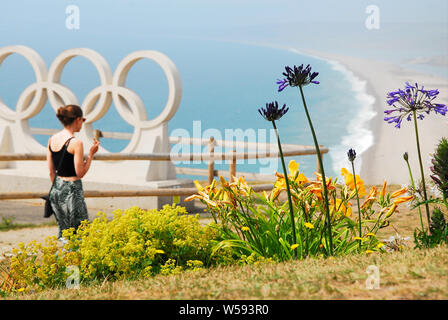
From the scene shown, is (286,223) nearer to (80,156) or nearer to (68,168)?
(80,156)

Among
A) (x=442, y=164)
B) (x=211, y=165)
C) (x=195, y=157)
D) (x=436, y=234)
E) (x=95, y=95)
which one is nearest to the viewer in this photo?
(x=442, y=164)

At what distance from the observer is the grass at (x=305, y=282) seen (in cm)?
318

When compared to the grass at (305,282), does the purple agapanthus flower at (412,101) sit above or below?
above

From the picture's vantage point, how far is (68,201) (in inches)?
236

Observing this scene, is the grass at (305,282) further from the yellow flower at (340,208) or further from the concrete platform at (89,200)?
the concrete platform at (89,200)

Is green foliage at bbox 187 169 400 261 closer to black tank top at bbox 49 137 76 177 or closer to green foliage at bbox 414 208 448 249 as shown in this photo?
green foliage at bbox 414 208 448 249

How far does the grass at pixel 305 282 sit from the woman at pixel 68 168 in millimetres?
1946

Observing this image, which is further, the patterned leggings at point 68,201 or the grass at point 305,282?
the patterned leggings at point 68,201

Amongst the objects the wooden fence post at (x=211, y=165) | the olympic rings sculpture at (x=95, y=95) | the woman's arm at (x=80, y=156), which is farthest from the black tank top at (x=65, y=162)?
the olympic rings sculpture at (x=95, y=95)

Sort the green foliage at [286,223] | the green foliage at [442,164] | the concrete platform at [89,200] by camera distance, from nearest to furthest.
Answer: the green foliage at [442,164] < the green foliage at [286,223] < the concrete platform at [89,200]

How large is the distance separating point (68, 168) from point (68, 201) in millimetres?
354

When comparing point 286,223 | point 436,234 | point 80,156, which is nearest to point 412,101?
point 436,234

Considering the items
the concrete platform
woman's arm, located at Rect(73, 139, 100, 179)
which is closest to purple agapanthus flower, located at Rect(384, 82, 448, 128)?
woman's arm, located at Rect(73, 139, 100, 179)

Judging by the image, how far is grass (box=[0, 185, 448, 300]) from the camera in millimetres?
3180
